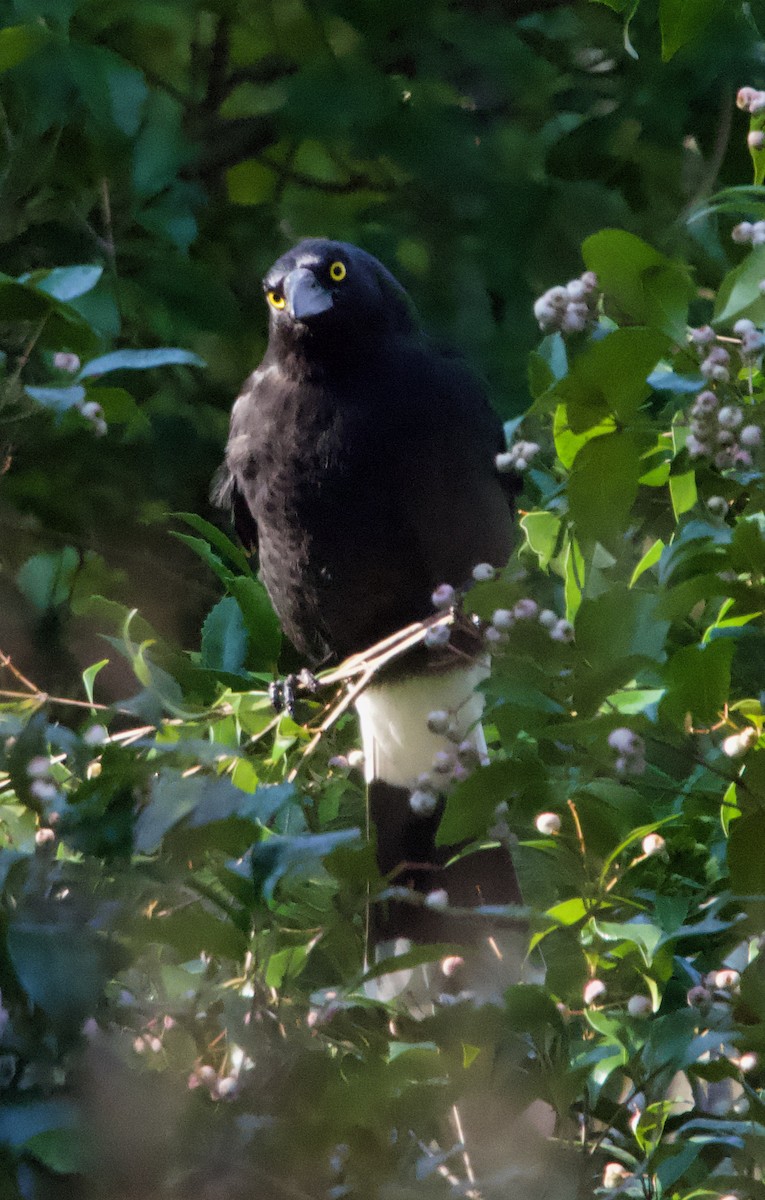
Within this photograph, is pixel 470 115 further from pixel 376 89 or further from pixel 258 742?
pixel 258 742

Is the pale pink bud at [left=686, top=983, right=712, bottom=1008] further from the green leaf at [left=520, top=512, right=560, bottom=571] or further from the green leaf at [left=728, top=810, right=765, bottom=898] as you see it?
the green leaf at [left=520, top=512, right=560, bottom=571]

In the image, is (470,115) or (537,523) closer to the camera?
(537,523)

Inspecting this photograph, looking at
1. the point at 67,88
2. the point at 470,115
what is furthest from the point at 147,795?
the point at 470,115

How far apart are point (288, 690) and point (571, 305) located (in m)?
0.84

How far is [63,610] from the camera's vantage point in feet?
6.99

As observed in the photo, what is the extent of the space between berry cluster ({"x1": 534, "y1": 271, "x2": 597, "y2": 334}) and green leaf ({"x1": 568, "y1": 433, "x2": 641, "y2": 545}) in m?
0.07

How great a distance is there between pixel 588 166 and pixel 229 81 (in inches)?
21.6

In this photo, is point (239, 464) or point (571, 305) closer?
point (571, 305)

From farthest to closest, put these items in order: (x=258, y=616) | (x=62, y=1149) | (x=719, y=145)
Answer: (x=719, y=145) → (x=258, y=616) → (x=62, y=1149)

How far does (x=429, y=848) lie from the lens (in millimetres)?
2100

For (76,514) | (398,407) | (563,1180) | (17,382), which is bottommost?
(76,514)

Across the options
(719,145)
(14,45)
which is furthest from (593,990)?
(719,145)

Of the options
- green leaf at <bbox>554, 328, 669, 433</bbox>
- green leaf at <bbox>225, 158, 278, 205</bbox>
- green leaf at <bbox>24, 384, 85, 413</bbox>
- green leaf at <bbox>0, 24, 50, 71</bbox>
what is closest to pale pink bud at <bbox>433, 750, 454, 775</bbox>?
green leaf at <bbox>554, 328, 669, 433</bbox>

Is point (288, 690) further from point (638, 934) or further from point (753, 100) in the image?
point (753, 100)
